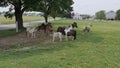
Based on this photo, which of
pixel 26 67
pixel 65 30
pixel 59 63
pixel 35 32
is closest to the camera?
pixel 26 67

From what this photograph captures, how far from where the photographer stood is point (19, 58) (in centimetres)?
1205

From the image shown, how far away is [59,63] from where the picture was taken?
10828 millimetres

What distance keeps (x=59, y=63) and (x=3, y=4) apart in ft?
65.0

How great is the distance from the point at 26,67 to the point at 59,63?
1.36 m

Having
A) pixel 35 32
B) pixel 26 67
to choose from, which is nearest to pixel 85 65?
pixel 26 67

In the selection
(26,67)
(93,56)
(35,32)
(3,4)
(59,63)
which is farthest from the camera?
(3,4)

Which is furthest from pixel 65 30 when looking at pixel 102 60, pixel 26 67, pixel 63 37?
pixel 26 67

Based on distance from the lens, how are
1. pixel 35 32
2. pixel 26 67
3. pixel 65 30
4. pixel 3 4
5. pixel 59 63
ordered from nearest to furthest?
pixel 26 67 < pixel 59 63 < pixel 65 30 < pixel 35 32 < pixel 3 4

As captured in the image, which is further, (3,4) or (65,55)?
(3,4)

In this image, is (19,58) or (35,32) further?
(35,32)

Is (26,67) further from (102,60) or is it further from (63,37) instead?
(63,37)

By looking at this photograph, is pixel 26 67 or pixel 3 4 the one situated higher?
pixel 3 4

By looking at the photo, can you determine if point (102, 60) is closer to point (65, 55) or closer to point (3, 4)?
point (65, 55)

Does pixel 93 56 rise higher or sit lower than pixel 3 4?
lower
